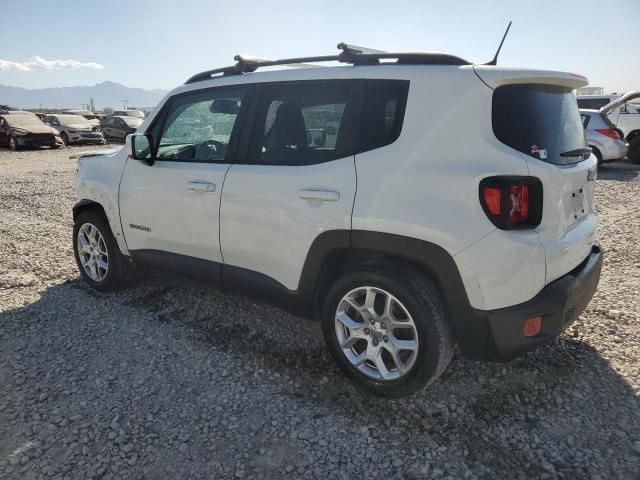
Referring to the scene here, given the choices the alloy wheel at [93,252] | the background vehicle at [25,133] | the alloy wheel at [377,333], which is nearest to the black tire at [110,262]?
the alloy wheel at [93,252]

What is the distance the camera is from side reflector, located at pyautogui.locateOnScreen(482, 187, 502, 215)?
2145mm

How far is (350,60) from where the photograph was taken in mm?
2730

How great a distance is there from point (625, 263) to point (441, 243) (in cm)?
365

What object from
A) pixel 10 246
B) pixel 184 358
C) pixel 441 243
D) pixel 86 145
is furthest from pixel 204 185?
pixel 86 145

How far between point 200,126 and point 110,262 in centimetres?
158

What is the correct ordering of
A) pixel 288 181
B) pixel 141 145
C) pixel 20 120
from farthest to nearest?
pixel 20 120 < pixel 141 145 < pixel 288 181

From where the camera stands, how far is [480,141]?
7.28 feet

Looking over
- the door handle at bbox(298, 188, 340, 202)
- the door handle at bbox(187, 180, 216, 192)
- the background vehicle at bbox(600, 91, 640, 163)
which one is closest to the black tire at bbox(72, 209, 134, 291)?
the door handle at bbox(187, 180, 216, 192)

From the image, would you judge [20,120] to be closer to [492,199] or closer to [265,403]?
[265,403]

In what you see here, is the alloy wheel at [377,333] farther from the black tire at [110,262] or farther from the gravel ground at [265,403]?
the black tire at [110,262]

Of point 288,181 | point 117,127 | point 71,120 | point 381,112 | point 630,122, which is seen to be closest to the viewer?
point 381,112

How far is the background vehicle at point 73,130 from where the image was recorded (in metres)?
21.5

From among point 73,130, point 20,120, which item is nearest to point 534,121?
point 20,120

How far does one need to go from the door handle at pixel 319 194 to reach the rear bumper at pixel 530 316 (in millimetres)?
1005
